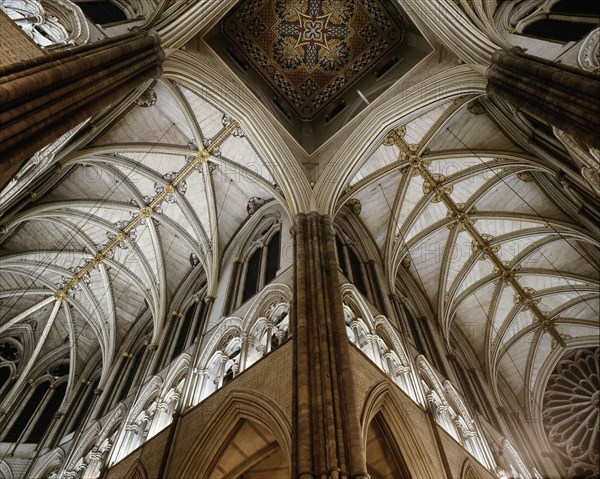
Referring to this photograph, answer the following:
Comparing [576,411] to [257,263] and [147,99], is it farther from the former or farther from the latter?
[147,99]

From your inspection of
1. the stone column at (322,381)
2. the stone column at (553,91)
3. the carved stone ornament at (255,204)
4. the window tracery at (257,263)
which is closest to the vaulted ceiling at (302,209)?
the carved stone ornament at (255,204)

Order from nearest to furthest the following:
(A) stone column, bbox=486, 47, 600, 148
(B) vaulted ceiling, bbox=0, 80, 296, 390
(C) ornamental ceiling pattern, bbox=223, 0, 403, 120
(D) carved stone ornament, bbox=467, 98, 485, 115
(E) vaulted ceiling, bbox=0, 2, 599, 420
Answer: (A) stone column, bbox=486, 47, 600, 148 → (D) carved stone ornament, bbox=467, 98, 485, 115 → (E) vaulted ceiling, bbox=0, 2, 599, 420 → (B) vaulted ceiling, bbox=0, 80, 296, 390 → (C) ornamental ceiling pattern, bbox=223, 0, 403, 120

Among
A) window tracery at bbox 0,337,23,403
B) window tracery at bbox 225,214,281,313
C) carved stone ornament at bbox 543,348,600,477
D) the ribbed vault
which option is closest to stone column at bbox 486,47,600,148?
the ribbed vault

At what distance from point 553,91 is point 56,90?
6646mm

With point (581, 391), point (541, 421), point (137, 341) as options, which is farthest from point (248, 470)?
point (581, 391)

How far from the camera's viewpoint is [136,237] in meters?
13.8

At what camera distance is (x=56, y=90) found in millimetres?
5738

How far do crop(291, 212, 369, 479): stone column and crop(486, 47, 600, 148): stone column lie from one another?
422cm

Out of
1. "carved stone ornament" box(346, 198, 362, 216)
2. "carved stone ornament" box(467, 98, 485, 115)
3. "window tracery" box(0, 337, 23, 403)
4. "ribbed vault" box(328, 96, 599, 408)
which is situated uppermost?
"carved stone ornament" box(467, 98, 485, 115)

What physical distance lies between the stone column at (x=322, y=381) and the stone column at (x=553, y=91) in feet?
13.8

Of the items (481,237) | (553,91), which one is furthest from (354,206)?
(553,91)

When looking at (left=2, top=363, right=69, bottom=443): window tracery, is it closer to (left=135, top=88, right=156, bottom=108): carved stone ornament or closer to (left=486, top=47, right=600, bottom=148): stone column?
(left=135, top=88, right=156, bottom=108): carved stone ornament

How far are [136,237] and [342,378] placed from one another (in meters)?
9.59

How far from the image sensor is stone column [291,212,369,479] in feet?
16.7
